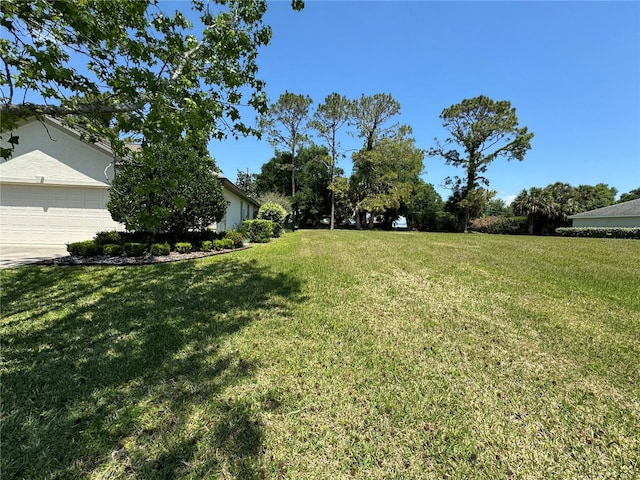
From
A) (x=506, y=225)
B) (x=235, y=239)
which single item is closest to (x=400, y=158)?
(x=506, y=225)

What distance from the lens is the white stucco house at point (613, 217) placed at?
887 inches

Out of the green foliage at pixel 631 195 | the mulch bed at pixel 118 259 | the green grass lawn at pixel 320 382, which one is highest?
the green foliage at pixel 631 195

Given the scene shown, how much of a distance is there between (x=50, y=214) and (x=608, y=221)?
37555 millimetres

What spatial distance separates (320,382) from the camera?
269cm

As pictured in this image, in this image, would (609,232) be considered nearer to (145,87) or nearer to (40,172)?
(145,87)

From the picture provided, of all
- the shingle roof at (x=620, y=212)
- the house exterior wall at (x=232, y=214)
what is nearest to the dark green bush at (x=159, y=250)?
the house exterior wall at (x=232, y=214)

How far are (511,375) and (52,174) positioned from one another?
14.5 m

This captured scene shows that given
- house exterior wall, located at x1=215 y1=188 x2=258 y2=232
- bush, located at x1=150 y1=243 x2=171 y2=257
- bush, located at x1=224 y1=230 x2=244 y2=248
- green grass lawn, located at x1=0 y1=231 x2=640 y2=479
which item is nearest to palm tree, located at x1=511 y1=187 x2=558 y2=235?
house exterior wall, located at x1=215 y1=188 x2=258 y2=232

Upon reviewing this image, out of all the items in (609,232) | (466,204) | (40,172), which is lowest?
(609,232)

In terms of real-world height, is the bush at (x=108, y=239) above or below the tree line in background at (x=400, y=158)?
below

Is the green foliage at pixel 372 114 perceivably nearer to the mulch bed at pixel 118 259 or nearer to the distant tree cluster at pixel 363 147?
the distant tree cluster at pixel 363 147

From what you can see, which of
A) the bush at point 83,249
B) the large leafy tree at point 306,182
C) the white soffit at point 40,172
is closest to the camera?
the bush at point 83,249

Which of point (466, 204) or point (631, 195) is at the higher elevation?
point (631, 195)

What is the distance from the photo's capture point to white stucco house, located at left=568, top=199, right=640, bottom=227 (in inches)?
887
